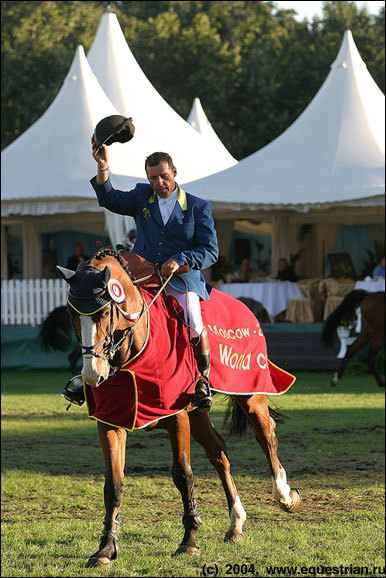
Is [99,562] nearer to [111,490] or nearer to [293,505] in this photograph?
[111,490]

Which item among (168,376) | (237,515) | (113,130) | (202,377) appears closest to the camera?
(113,130)

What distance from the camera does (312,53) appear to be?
4222 centimetres

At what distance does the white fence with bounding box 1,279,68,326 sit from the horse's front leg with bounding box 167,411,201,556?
1934 centimetres

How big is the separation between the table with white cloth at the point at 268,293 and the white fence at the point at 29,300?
527 centimetres

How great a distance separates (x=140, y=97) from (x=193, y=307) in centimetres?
946

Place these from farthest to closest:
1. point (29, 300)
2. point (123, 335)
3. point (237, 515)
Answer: point (29, 300) < point (237, 515) < point (123, 335)

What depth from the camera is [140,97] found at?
12969 millimetres

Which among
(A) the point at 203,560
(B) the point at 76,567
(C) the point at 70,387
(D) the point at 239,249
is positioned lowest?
(D) the point at 239,249

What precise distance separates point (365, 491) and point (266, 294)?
10.4 meters

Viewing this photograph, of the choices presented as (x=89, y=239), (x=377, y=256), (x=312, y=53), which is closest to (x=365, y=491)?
(x=377, y=256)

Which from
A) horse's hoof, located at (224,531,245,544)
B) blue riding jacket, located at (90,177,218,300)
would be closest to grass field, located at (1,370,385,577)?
horse's hoof, located at (224,531,245,544)

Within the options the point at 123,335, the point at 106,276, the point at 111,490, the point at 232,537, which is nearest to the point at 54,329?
the point at 232,537

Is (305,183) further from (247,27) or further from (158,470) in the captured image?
(247,27)

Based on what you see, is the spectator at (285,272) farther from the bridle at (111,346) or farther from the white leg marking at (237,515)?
the bridle at (111,346)
